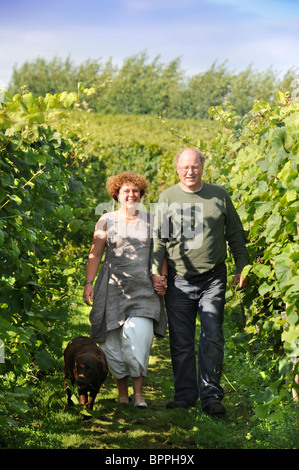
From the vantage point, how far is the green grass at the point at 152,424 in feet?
12.1

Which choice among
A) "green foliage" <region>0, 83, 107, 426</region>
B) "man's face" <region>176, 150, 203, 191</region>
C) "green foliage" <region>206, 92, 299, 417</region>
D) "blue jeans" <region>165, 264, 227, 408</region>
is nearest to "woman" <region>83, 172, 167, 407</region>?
"blue jeans" <region>165, 264, 227, 408</region>

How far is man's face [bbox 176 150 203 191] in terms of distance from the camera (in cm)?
449

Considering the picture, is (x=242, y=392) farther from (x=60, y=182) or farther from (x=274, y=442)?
(x=60, y=182)

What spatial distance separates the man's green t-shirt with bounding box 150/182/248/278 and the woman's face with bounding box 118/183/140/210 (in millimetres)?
288

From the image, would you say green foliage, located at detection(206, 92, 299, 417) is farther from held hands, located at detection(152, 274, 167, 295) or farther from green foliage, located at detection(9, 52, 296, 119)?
green foliage, located at detection(9, 52, 296, 119)

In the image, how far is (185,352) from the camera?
15.3ft

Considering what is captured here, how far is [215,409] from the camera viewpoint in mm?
4363

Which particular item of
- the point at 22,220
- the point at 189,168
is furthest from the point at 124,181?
the point at 22,220

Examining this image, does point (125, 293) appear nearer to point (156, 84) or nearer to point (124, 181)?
point (124, 181)

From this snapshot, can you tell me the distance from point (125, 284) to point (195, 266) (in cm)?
Result: 60

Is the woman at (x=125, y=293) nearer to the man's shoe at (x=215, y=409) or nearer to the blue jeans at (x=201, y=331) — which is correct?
the blue jeans at (x=201, y=331)

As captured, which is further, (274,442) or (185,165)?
(185,165)
